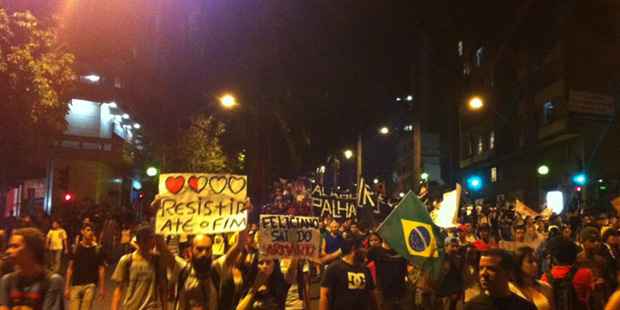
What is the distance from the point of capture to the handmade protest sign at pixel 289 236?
8125 millimetres

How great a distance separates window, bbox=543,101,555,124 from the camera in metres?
33.0

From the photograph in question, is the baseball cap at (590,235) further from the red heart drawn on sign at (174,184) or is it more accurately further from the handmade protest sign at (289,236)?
the red heart drawn on sign at (174,184)

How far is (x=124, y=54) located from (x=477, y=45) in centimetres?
2766

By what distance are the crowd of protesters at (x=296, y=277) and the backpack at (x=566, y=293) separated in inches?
0.6

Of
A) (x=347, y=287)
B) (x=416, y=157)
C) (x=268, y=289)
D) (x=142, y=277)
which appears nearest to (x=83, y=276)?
(x=142, y=277)

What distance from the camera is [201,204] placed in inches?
287

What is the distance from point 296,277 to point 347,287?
1.56m

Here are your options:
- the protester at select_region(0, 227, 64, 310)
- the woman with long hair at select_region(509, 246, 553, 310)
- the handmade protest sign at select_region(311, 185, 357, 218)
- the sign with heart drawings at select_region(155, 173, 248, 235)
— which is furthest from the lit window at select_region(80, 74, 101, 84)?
the woman with long hair at select_region(509, 246, 553, 310)

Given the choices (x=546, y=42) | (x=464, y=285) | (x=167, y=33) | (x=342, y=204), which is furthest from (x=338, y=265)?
(x=546, y=42)

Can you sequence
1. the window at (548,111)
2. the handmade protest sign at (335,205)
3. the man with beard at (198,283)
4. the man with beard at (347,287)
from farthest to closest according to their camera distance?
the window at (548,111)
the handmade protest sign at (335,205)
the man with beard at (347,287)
the man with beard at (198,283)

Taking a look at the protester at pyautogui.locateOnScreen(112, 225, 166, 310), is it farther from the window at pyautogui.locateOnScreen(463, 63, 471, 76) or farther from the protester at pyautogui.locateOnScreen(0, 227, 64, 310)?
the window at pyautogui.locateOnScreen(463, 63, 471, 76)

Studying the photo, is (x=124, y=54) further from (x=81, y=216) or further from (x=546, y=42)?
(x=546, y=42)

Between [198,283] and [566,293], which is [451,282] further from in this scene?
[198,283]

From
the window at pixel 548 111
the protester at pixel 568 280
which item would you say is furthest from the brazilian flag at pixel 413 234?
the window at pixel 548 111
